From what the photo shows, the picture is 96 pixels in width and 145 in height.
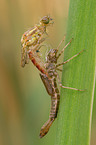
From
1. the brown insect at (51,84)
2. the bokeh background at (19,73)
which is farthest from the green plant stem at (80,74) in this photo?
the bokeh background at (19,73)

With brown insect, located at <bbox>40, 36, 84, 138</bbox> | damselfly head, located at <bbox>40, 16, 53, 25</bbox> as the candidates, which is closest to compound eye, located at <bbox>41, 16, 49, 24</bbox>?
damselfly head, located at <bbox>40, 16, 53, 25</bbox>

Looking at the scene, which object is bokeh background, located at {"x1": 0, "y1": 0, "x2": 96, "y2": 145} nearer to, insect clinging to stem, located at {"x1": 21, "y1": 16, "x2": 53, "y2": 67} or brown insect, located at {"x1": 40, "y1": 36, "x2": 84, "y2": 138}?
brown insect, located at {"x1": 40, "y1": 36, "x2": 84, "y2": 138}

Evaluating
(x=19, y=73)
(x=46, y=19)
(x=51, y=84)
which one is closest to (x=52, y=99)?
(x=51, y=84)

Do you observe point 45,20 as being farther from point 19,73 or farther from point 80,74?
point 19,73

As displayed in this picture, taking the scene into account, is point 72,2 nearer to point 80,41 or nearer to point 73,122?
point 80,41

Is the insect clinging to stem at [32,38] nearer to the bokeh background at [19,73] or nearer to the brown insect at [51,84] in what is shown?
the brown insect at [51,84]
